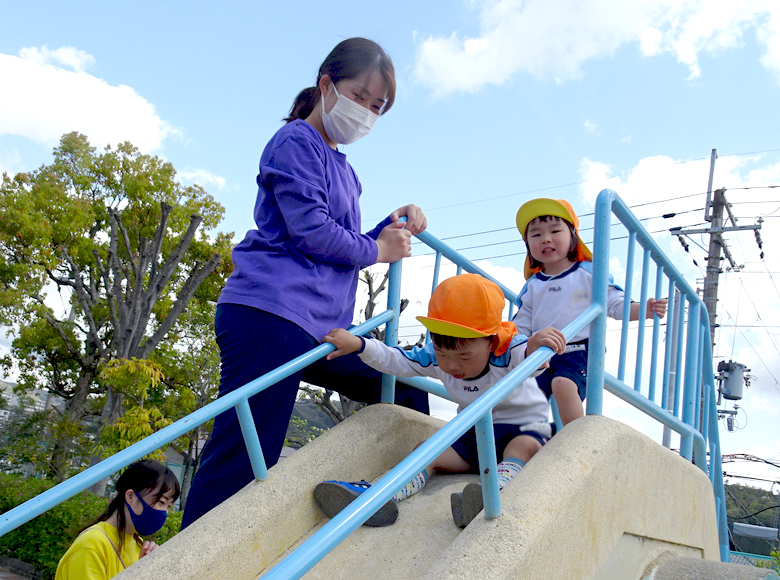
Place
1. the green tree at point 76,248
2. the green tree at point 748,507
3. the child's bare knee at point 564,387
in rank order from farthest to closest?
1. the green tree at point 748,507
2. the green tree at point 76,248
3. the child's bare knee at point 564,387

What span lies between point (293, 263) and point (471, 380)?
2.53 ft

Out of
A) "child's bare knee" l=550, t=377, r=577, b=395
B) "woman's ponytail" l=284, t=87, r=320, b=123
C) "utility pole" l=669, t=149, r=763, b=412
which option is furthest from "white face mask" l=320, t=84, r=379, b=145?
"utility pole" l=669, t=149, r=763, b=412

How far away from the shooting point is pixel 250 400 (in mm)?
2029

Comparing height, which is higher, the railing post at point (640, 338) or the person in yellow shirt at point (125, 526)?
the railing post at point (640, 338)

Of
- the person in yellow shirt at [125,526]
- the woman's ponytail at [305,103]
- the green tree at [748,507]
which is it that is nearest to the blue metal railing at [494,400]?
the woman's ponytail at [305,103]

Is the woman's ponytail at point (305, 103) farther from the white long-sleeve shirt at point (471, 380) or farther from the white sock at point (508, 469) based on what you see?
the white sock at point (508, 469)

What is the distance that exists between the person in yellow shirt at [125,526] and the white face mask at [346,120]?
1.62 meters

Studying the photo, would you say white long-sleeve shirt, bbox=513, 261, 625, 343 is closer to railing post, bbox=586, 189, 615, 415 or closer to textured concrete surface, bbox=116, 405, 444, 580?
railing post, bbox=586, 189, 615, 415

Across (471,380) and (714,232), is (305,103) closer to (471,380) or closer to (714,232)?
(471,380)

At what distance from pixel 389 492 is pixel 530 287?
1808 mm

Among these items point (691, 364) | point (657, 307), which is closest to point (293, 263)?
point (657, 307)

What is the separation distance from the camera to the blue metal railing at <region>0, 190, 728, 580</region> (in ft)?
4.12

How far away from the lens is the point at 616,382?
7.76 ft

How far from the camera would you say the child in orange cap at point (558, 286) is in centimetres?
252
